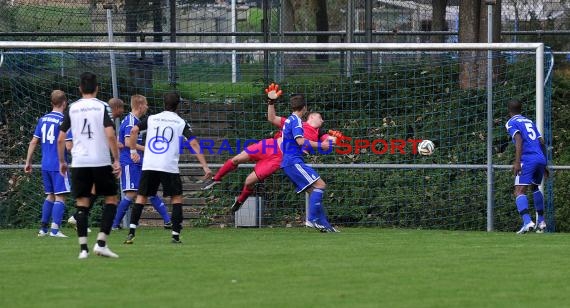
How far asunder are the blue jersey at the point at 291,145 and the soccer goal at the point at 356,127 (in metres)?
2.78

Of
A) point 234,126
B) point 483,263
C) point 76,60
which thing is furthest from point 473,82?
point 483,263

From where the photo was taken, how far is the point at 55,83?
19.3m

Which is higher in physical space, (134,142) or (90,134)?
(90,134)

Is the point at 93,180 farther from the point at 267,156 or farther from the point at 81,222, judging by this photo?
the point at 267,156

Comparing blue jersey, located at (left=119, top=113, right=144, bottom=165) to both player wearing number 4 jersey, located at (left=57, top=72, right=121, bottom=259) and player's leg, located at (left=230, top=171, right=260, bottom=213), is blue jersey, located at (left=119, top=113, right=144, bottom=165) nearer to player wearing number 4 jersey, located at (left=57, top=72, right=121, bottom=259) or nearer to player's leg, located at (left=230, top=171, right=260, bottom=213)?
player's leg, located at (left=230, top=171, right=260, bottom=213)

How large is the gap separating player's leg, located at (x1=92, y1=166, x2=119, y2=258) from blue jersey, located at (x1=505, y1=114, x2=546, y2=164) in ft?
21.7

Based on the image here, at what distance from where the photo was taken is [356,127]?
63.6ft

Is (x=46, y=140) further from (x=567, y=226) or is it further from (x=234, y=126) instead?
(x=567, y=226)

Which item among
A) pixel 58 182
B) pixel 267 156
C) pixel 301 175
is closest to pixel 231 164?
pixel 267 156

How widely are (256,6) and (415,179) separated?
23.1 ft

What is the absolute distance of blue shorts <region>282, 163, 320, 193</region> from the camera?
1619 centimetres

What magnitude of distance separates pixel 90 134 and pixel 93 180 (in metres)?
0.48

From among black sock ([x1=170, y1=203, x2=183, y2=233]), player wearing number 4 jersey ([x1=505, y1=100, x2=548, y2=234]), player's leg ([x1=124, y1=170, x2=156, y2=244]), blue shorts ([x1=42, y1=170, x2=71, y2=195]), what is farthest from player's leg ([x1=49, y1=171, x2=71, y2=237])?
player wearing number 4 jersey ([x1=505, y1=100, x2=548, y2=234])

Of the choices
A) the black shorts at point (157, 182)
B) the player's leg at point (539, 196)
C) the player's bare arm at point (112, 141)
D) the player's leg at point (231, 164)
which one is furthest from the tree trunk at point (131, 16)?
the player's bare arm at point (112, 141)
